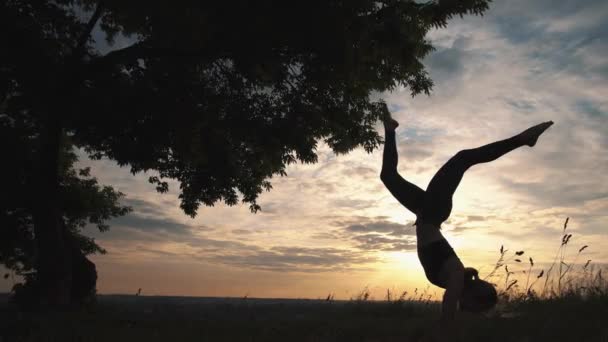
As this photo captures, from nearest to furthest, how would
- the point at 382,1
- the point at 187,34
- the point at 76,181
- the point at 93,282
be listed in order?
the point at 187,34, the point at 382,1, the point at 93,282, the point at 76,181

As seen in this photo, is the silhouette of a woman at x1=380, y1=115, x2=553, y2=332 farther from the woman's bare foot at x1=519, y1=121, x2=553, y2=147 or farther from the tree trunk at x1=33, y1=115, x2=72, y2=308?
the tree trunk at x1=33, y1=115, x2=72, y2=308

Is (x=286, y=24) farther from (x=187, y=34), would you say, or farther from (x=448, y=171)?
(x=448, y=171)

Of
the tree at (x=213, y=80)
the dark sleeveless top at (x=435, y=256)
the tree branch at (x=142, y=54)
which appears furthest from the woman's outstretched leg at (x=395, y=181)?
the tree branch at (x=142, y=54)

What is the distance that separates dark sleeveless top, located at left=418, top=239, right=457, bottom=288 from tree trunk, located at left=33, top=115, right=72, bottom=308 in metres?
10.6

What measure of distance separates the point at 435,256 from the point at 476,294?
586 mm

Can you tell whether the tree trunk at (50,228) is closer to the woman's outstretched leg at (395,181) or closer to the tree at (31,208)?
the tree at (31,208)

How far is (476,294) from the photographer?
5.23 metres

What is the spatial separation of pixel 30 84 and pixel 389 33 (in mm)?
8581

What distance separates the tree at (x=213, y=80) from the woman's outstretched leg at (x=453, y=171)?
14.3 ft

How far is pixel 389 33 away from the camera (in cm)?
914

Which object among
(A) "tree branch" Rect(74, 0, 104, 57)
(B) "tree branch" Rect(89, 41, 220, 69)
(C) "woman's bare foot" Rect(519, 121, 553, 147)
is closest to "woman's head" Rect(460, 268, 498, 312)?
(C) "woman's bare foot" Rect(519, 121, 553, 147)

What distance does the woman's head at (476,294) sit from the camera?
521 cm

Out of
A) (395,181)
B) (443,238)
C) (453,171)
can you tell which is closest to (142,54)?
(395,181)

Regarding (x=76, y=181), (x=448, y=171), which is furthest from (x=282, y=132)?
(x=76, y=181)
